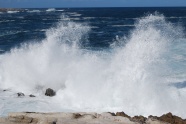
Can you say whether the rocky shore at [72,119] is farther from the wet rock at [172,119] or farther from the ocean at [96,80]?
the ocean at [96,80]

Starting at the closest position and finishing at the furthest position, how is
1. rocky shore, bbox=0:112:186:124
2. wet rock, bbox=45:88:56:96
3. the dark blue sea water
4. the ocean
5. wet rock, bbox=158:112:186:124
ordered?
rocky shore, bbox=0:112:186:124 < wet rock, bbox=158:112:186:124 < the ocean < wet rock, bbox=45:88:56:96 < the dark blue sea water

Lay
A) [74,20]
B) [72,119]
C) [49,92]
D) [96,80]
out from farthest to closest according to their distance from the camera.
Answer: [74,20]
[96,80]
[49,92]
[72,119]

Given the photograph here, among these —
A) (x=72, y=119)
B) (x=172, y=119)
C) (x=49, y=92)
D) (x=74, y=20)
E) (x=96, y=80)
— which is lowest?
(x=72, y=119)

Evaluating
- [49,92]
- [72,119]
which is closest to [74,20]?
[49,92]

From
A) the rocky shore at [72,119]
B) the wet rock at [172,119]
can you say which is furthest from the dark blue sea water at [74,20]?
the rocky shore at [72,119]

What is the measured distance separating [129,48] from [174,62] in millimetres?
4607

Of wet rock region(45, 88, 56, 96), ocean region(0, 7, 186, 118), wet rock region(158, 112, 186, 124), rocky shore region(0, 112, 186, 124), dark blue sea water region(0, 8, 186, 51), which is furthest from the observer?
dark blue sea water region(0, 8, 186, 51)

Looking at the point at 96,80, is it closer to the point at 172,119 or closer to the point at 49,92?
the point at 49,92

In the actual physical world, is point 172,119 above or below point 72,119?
above

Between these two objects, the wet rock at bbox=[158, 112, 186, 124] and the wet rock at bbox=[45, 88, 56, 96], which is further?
the wet rock at bbox=[45, 88, 56, 96]

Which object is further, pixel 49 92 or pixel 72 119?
pixel 49 92

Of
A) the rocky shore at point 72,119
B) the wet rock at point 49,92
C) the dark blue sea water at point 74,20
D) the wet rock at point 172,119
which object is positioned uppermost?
the dark blue sea water at point 74,20

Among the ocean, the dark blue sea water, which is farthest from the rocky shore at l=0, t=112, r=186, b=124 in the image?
the dark blue sea water

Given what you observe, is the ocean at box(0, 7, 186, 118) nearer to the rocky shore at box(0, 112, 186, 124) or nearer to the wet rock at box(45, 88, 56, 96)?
the wet rock at box(45, 88, 56, 96)
